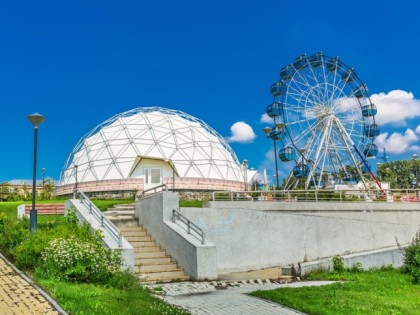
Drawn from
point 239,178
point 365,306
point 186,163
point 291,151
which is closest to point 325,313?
point 365,306

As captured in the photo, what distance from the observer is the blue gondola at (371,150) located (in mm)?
44156

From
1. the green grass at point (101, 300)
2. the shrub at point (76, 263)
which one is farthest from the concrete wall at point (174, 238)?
the green grass at point (101, 300)

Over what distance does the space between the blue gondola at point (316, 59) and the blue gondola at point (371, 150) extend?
9695 millimetres

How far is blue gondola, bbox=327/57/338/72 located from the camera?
1726 inches

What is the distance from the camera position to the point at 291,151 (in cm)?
3912

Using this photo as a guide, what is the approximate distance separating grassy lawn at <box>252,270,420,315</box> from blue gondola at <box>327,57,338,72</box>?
110 ft

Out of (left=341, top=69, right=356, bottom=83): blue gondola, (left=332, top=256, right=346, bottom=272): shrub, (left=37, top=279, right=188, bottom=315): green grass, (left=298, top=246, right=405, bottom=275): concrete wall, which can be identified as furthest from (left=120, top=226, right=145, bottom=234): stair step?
(left=341, top=69, right=356, bottom=83): blue gondola

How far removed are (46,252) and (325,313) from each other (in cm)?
683

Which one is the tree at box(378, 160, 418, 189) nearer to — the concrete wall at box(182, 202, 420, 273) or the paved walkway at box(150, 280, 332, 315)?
the concrete wall at box(182, 202, 420, 273)

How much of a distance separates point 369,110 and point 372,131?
7.07ft

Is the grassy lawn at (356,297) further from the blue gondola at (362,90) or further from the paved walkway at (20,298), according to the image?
the blue gondola at (362,90)

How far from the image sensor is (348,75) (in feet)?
146

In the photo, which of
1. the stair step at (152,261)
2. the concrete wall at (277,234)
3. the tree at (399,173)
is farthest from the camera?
the tree at (399,173)

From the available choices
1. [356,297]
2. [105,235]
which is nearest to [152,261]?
[105,235]
